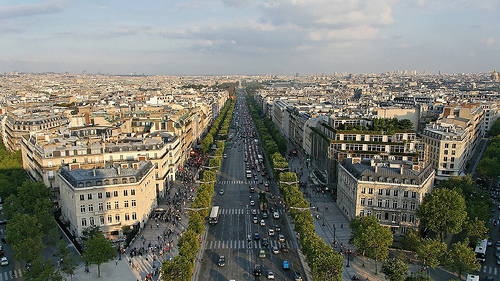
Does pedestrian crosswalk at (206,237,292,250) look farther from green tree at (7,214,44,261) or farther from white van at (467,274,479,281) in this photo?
white van at (467,274,479,281)

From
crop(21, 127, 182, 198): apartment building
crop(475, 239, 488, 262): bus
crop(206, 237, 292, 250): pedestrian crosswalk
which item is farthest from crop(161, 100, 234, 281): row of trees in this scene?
crop(475, 239, 488, 262): bus

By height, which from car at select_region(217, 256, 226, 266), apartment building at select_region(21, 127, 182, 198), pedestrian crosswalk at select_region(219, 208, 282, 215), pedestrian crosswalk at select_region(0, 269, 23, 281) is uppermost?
apartment building at select_region(21, 127, 182, 198)

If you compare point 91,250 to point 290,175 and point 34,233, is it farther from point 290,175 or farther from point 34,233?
point 290,175

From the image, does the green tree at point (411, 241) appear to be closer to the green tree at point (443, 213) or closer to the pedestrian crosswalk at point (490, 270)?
the green tree at point (443, 213)

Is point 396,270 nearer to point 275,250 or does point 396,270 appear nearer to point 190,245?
point 275,250

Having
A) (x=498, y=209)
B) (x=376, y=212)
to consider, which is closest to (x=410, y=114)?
(x=498, y=209)

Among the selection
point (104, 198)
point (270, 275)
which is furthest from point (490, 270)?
point (104, 198)
